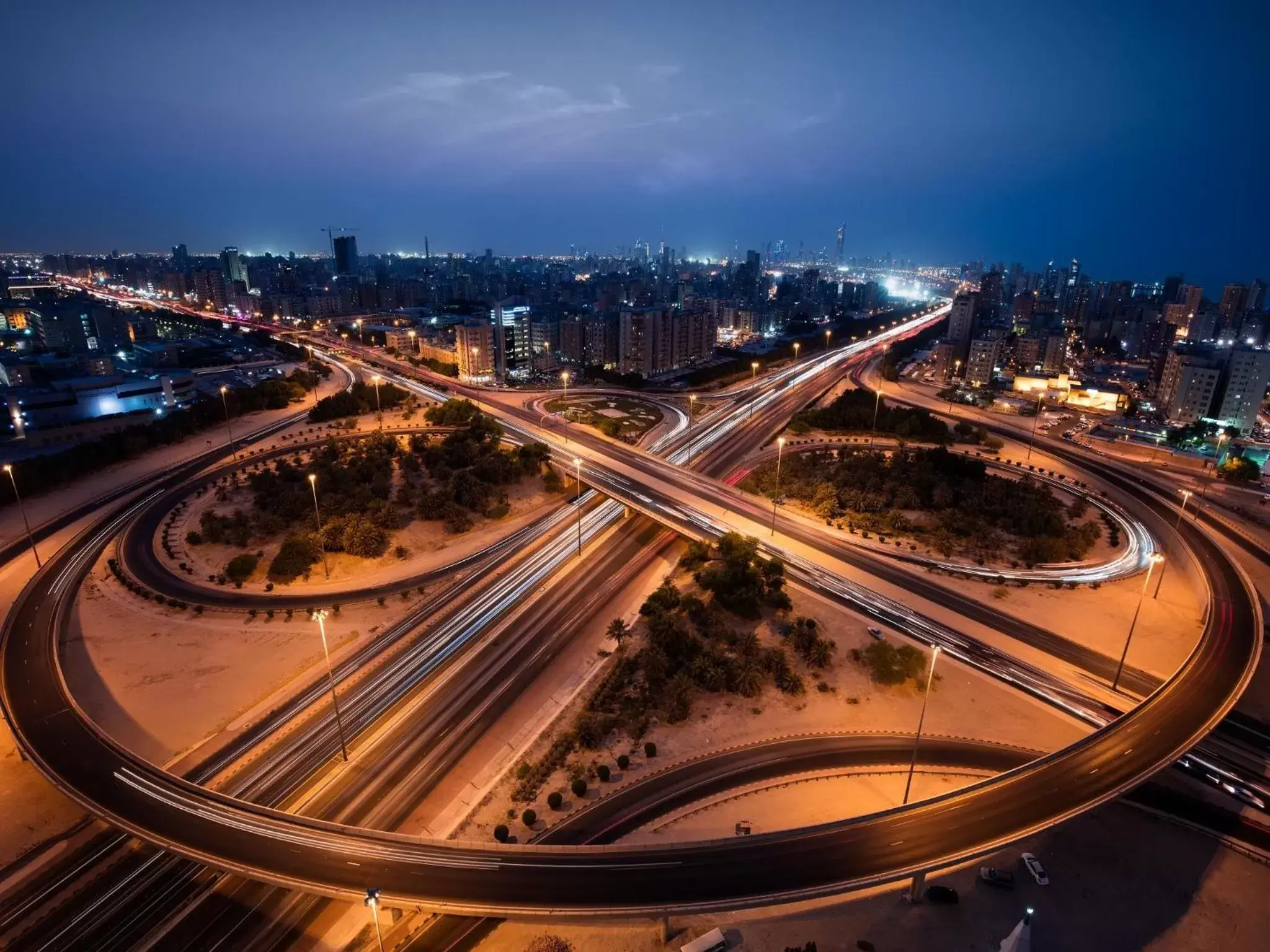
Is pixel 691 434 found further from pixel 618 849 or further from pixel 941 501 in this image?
pixel 618 849

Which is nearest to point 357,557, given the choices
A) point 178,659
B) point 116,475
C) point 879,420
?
point 178,659

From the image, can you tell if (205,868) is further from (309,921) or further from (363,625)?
(363,625)

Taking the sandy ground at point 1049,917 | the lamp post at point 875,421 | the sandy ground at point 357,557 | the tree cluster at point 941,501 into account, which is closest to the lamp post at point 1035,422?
the tree cluster at point 941,501

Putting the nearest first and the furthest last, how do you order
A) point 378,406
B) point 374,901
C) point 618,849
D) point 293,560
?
point 374,901
point 618,849
point 293,560
point 378,406

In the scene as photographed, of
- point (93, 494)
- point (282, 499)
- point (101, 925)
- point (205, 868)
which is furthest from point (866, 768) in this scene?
point (93, 494)

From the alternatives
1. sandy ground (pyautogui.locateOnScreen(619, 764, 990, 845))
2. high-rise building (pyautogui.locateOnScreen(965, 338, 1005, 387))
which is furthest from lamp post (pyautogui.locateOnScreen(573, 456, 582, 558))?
high-rise building (pyautogui.locateOnScreen(965, 338, 1005, 387))
